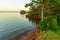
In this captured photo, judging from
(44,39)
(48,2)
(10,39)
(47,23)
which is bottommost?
(10,39)

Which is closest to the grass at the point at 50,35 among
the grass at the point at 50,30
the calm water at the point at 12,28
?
the grass at the point at 50,30

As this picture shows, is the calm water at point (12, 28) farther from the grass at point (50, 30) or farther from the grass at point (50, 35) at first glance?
the grass at point (50, 35)

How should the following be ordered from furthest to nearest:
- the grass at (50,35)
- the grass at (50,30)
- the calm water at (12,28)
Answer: the calm water at (12,28) < the grass at (50,30) < the grass at (50,35)

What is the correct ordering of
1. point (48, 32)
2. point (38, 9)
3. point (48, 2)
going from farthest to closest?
point (38, 9), point (48, 2), point (48, 32)

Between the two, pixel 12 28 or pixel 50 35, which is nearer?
pixel 50 35

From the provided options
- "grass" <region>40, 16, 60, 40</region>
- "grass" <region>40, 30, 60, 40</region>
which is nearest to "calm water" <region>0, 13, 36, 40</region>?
"grass" <region>40, 16, 60, 40</region>

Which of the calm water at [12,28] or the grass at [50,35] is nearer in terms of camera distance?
the grass at [50,35]

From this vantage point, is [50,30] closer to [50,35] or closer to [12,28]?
[50,35]

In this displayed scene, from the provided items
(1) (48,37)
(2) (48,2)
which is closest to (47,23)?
(1) (48,37)

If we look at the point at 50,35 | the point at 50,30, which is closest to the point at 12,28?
the point at 50,30

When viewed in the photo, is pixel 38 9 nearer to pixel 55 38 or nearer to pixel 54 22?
pixel 54 22

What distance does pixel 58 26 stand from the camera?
55.8 feet

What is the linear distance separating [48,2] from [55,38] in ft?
24.0

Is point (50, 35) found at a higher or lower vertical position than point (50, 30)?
lower
